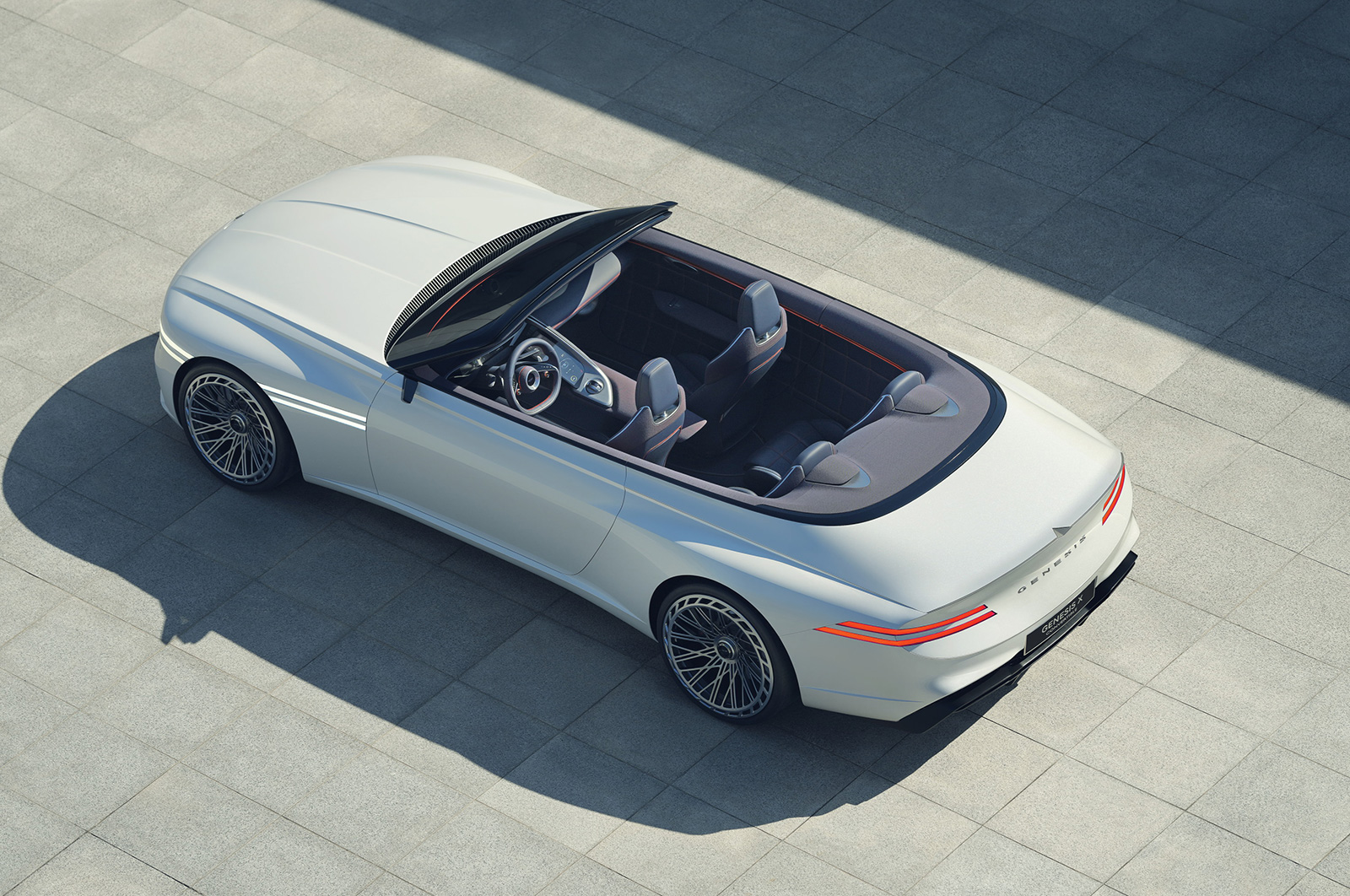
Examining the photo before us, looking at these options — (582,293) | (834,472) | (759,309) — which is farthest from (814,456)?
(582,293)

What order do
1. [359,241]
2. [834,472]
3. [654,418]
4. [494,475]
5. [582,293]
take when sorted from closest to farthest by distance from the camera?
→ [834,472], [654,418], [494,475], [582,293], [359,241]

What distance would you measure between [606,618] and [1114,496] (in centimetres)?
246

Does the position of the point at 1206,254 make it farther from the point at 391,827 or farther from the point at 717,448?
the point at 391,827

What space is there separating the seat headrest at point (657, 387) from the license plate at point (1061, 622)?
1.90 meters

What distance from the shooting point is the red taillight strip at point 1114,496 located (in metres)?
7.57

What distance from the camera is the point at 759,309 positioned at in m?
8.23

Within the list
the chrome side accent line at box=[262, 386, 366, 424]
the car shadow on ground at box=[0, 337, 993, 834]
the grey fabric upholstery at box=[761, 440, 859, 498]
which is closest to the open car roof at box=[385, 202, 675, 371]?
the chrome side accent line at box=[262, 386, 366, 424]

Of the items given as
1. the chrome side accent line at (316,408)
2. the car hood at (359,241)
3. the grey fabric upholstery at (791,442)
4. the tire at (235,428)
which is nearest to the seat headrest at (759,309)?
the grey fabric upholstery at (791,442)

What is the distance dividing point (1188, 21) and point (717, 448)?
243 inches

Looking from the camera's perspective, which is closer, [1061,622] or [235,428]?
[1061,622]

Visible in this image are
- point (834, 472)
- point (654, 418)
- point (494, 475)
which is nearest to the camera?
point (834, 472)

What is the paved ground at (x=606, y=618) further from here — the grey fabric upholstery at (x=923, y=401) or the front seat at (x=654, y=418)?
the grey fabric upholstery at (x=923, y=401)

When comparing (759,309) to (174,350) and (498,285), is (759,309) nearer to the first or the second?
(498,285)

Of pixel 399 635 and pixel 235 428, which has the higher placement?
pixel 235 428
